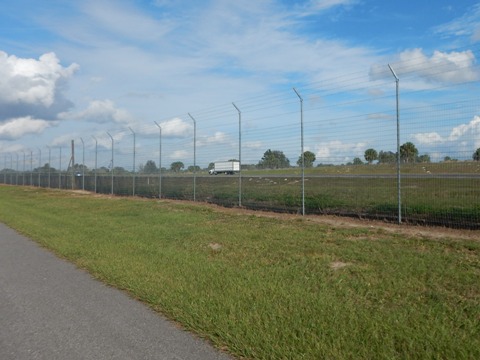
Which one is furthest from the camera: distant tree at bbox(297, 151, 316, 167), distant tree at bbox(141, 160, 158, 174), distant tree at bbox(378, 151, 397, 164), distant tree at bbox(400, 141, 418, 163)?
distant tree at bbox(141, 160, 158, 174)

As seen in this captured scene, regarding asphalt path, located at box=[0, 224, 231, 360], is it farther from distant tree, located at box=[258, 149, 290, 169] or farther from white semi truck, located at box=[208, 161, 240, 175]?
white semi truck, located at box=[208, 161, 240, 175]

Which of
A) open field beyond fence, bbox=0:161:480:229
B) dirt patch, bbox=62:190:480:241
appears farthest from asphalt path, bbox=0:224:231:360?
open field beyond fence, bbox=0:161:480:229

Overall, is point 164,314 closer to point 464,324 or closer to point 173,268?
point 173,268

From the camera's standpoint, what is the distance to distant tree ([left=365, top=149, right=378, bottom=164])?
37.1ft

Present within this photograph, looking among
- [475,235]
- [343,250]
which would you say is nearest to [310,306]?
[343,250]

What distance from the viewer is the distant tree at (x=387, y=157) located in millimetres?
10991

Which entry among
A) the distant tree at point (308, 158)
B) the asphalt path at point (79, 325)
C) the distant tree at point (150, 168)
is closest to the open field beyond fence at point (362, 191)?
the distant tree at point (308, 158)

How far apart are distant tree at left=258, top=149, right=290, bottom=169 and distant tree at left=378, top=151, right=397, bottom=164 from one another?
355cm

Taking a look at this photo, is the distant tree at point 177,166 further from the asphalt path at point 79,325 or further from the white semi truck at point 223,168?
the asphalt path at point 79,325

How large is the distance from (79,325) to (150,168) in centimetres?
1886

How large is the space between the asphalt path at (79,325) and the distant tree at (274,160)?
8.26 metres

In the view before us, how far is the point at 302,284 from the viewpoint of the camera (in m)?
6.09

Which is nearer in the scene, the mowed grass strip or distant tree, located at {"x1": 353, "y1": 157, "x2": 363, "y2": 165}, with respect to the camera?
the mowed grass strip

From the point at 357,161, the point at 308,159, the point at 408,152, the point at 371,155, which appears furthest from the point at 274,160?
the point at 408,152
